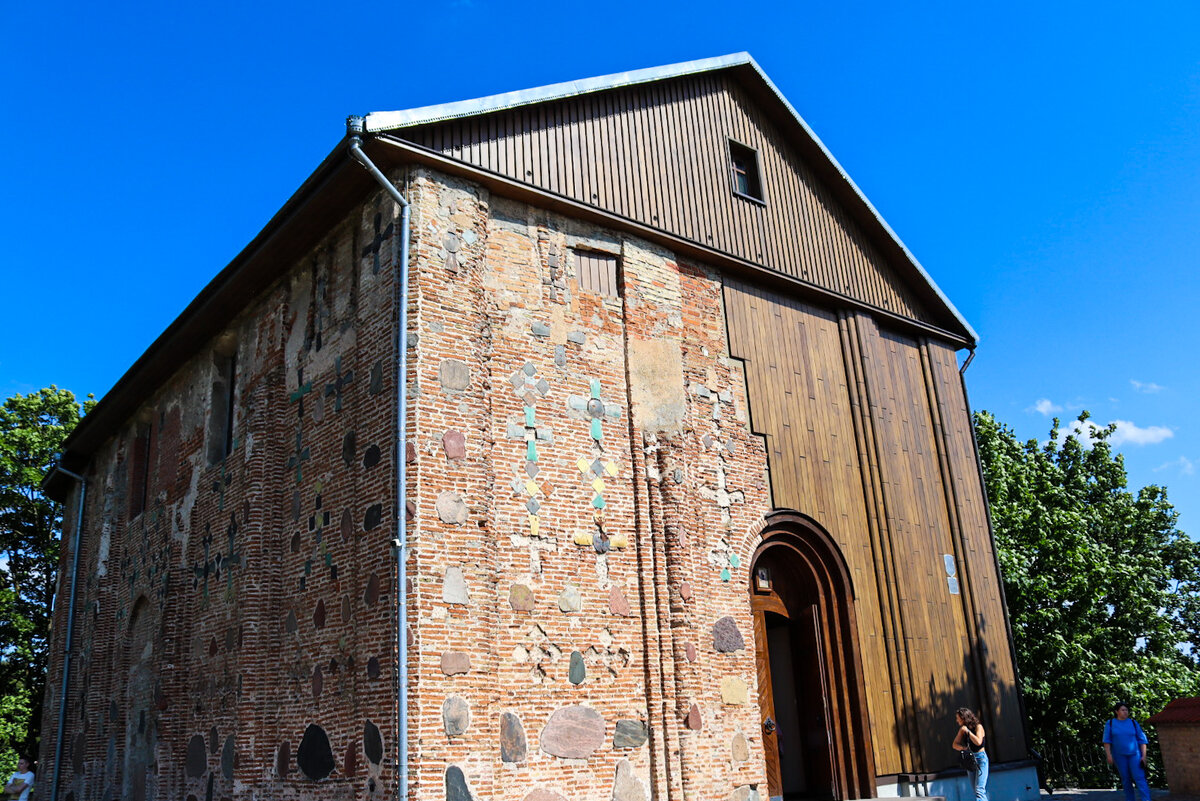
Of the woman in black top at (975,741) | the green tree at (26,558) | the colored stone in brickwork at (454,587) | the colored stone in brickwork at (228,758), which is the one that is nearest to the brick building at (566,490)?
the colored stone in brickwork at (454,587)

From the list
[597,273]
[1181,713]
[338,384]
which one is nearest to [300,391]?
[338,384]

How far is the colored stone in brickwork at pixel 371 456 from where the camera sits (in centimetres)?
959

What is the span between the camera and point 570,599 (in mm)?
9758

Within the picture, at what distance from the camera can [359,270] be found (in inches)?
422

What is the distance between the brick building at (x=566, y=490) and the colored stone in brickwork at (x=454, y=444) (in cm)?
3

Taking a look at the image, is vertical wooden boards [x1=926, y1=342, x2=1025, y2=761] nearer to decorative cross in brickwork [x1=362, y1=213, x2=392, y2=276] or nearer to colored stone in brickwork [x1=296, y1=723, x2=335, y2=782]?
colored stone in brickwork [x1=296, y1=723, x2=335, y2=782]

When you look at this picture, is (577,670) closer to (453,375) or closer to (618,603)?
(618,603)

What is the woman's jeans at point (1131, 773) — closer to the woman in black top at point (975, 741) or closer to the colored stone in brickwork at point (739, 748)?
the woman in black top at point (975, 741)

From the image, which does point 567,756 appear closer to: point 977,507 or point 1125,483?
point 977,507

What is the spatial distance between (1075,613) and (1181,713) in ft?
21.2

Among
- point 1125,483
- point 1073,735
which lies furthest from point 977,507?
point 1125,483

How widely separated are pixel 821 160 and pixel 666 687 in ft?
29.5

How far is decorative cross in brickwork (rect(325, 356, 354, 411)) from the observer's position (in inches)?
414

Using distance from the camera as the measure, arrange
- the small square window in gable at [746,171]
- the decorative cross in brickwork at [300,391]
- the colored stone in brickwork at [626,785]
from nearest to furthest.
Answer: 1. the colored stone in brickwork at [626,785]
2. the decorative cross in brickwork at [300,391]
3. the small square window in gable at [746,171]
